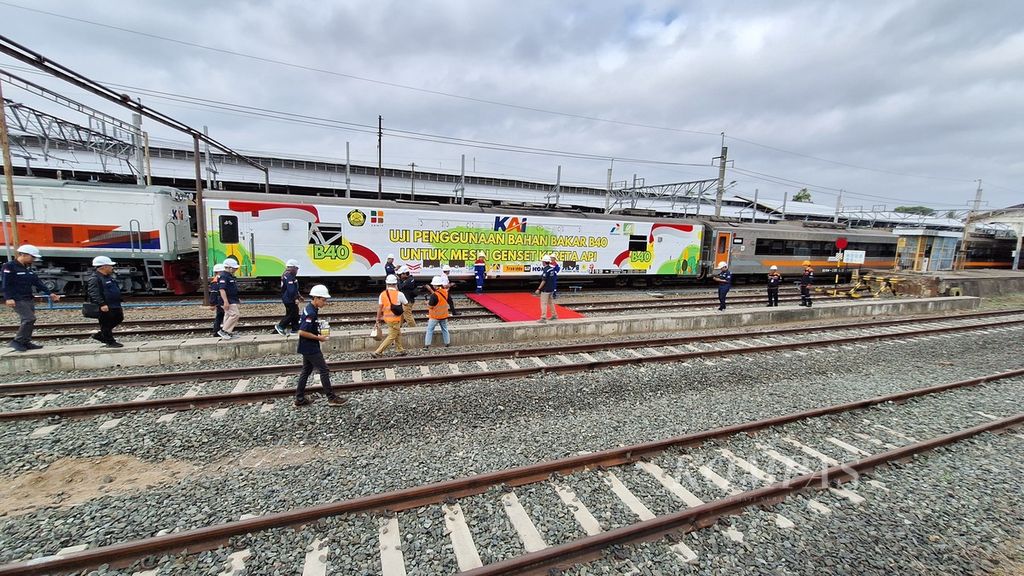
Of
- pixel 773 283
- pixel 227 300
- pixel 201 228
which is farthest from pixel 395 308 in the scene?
pixel 773 283

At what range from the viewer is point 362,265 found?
47.5ft

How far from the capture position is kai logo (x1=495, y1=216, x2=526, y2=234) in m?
15.8

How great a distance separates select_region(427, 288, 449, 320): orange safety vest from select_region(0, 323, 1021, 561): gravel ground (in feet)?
7.33

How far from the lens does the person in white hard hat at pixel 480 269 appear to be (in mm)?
15602

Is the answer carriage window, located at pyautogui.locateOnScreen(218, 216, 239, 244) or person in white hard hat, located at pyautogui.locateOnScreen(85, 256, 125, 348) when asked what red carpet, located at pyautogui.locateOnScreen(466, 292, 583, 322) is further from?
person in white hard hat, located at pyautogui.locateOnScreen(85, 256, 125, 348)

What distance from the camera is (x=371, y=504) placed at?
379 cm

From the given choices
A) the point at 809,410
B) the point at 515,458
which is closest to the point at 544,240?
the point at 809,410

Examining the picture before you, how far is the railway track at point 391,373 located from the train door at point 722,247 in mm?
8254

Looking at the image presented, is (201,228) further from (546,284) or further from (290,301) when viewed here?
(546,284)

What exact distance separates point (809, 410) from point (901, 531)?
261 cm

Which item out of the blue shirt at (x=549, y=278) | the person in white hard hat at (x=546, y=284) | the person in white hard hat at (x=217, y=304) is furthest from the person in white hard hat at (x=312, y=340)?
the blue shirt at (x=549, y=278)

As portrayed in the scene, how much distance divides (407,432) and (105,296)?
6389 millimetres

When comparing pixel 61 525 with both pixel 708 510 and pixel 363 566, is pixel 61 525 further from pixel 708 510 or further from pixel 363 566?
pixel 708 510

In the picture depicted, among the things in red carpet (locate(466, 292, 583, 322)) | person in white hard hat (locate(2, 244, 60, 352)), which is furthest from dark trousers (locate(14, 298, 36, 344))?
red carpet (locate(466, 292, 583, 322))
